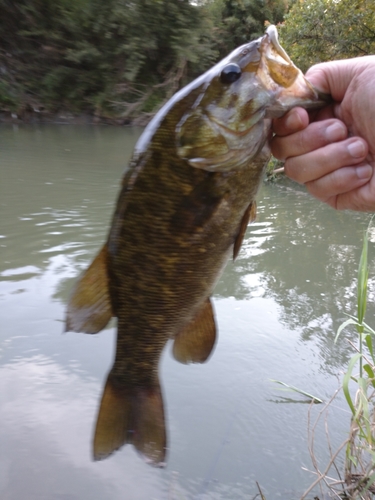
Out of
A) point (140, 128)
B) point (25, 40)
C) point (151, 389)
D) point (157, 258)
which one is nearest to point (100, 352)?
point (151, 389)

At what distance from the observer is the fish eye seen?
107 cm

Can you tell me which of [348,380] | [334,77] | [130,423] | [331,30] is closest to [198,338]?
[130,423]

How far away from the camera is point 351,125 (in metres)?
1.45

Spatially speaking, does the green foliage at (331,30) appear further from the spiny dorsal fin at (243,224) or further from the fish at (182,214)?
the spiny dorsal fin at (243,224)

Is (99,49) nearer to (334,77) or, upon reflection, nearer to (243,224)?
(334,77)

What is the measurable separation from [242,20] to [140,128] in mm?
9621

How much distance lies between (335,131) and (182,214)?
0.54 metres

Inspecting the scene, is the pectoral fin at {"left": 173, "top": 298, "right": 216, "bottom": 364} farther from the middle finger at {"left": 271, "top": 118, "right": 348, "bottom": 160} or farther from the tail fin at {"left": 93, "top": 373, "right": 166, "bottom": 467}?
the middle finger at {"left": 271, "top": 118, "right": 348, "bottom": 160}

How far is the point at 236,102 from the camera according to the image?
1079 millimetres

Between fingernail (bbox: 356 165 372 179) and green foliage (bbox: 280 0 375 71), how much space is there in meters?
6.56

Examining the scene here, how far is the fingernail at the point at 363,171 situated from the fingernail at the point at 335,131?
0.53 feet

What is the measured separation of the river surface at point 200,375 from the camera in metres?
2.26

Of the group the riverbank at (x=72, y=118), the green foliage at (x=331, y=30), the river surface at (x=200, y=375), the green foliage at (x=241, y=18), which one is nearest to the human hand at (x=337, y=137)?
the river surface at (x=200, y=375)

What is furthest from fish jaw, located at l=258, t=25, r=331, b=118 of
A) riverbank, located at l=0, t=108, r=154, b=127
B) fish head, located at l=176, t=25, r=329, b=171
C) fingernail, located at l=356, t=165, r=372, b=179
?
riverbank, located at l=0, t=108, r=154, b=127
